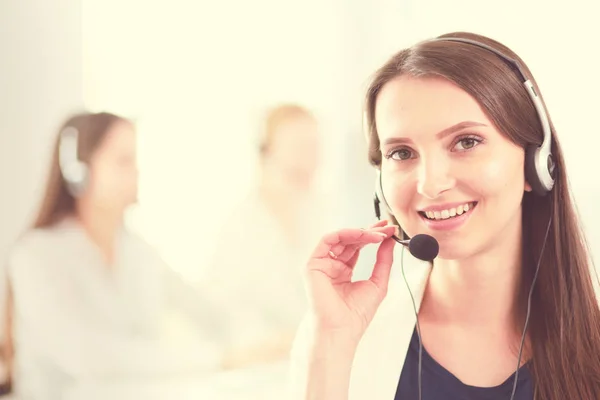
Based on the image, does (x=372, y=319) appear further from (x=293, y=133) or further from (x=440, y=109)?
(x=293, y=133)

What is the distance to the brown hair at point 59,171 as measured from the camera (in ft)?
3.58

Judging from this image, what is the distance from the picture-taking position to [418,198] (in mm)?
992

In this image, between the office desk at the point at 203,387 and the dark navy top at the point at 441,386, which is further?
the office desk at the point at 203,387

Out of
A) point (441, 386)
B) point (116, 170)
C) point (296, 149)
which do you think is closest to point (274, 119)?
point (296, 149)

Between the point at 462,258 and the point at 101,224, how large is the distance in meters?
0.68

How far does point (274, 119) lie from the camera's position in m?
1.52

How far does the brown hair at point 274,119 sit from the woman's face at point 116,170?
383 mm

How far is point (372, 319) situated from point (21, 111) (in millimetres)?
732

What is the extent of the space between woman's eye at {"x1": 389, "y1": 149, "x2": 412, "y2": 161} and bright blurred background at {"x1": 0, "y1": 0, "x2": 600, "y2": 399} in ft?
1.50

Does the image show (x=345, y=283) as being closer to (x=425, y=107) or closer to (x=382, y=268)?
(x=382, y=268)

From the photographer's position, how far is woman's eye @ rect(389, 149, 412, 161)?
1.02 meters

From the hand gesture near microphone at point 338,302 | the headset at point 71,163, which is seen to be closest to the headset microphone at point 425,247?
the hand gesture near microphone at point 338,302

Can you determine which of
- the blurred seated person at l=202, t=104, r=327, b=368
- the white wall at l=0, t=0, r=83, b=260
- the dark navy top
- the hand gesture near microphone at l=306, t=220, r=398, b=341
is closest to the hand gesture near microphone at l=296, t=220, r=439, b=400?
the hand gesture near microphone at l=306, t=220, r=398, b=341

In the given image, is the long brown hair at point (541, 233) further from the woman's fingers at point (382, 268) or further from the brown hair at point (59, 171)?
the brown hair at point (59, 171)
